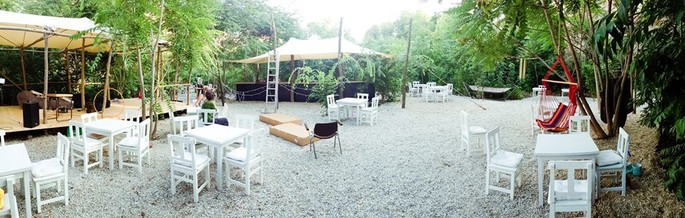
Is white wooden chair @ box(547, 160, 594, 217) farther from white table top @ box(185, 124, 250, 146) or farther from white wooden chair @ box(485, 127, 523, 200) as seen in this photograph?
white table top @ box(185, 124, 250, 146)

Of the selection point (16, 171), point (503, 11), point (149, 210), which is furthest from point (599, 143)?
point (16, 171)

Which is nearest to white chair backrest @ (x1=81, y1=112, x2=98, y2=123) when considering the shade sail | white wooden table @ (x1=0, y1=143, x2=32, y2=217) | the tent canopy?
the shade sail

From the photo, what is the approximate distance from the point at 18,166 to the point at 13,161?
205 mm

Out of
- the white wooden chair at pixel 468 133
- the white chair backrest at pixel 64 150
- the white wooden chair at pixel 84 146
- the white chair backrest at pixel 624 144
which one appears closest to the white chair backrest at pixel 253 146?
the white chair backrest at pixel 64 150

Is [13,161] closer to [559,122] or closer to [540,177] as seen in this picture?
[540,177]

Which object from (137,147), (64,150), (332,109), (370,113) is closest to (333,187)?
(137,147)

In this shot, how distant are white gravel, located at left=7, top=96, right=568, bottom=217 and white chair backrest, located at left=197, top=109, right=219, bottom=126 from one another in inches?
31.1

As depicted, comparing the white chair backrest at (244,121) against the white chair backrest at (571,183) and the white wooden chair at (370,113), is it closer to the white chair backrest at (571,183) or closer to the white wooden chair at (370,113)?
the white chair backrest at (571,183)

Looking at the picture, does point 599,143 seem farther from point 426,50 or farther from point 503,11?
point 426,50

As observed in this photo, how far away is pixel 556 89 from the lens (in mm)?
17375

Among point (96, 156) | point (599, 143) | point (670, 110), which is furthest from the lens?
point (599, 143)

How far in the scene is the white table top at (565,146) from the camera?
12.2ft

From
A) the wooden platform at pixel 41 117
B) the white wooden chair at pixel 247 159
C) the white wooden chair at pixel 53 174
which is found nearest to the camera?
the white wooden chair at pixel 53 174

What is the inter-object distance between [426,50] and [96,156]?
48.1 ft
